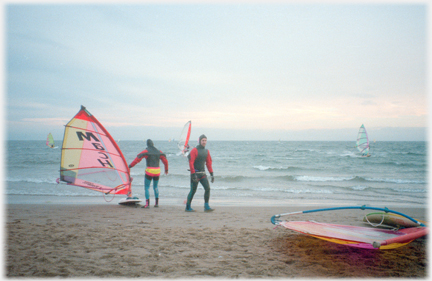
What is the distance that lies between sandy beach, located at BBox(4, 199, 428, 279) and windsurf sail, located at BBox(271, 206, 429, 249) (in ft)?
0.66

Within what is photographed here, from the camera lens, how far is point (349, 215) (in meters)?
6.09

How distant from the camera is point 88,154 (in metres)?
6.47

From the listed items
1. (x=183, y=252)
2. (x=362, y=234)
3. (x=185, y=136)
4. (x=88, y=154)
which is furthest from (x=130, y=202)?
(x=185, y=136)

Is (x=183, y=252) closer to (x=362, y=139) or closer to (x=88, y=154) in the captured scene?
(x=88, y=154)

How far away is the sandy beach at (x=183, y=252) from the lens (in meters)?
2.82

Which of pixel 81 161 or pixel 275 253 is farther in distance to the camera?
pixel 81 161

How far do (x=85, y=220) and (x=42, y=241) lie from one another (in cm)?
147

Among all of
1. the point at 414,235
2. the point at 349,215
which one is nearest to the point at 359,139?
the point at 349,215

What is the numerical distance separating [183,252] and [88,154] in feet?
14.5

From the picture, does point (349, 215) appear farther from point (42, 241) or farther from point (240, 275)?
point (42, 241)

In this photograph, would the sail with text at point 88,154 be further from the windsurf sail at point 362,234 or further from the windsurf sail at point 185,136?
the windsurf sail at point 185,136

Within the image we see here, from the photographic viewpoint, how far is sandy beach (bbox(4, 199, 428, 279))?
111 inches

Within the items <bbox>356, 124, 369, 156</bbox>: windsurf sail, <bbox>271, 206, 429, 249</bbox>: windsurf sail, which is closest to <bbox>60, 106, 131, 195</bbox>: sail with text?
<bbox>271, 206, 429, 249</bbox>: windsurf sail

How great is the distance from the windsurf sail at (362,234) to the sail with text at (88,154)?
15.1 ft
